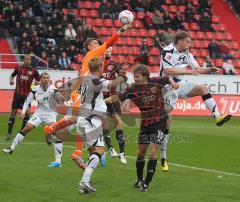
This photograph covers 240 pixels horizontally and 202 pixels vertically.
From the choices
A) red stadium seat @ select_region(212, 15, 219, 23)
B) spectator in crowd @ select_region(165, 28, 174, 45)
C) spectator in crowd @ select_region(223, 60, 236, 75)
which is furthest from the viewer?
red stadium seat @ select_region(212, 15, 219, 23)

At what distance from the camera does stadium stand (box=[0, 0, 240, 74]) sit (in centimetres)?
2908

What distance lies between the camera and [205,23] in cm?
3562

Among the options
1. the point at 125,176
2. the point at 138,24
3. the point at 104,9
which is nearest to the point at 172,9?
the point at 138,24

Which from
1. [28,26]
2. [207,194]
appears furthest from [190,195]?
[28,26]

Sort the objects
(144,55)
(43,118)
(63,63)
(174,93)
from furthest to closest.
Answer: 1. (144,55)
2. (63,63)
3. (43,118)
4. (174,93)

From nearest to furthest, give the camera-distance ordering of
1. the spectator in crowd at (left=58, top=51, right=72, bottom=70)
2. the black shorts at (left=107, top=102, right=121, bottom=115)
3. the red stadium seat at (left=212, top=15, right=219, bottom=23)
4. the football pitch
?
the football pitch
the black shorts at (left=107, top=102, right=121, bottom=115)
the spectator in crowd at (left=58, top=51, right=72, bottom=70)
the red stadium seat at (left=212, top=15, right=219, bottom=23)

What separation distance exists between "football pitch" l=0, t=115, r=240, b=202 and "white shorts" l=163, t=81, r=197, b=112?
130cm

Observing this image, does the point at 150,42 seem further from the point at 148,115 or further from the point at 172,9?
the point at 148,115

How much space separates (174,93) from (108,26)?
21685 mm

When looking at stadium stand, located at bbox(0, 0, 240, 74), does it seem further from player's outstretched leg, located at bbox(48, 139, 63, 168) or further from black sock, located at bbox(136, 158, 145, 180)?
black sock, located at bbox(136, 158, 145, 180)

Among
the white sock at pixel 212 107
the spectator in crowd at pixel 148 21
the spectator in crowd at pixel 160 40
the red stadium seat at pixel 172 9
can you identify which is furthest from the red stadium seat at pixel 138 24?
the white sock at pixel 212 107

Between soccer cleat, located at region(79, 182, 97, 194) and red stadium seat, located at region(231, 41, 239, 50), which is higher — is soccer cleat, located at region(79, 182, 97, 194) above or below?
below

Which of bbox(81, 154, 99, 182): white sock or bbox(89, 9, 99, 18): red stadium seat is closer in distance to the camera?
bbox(81, 154, 99, 182): white sock

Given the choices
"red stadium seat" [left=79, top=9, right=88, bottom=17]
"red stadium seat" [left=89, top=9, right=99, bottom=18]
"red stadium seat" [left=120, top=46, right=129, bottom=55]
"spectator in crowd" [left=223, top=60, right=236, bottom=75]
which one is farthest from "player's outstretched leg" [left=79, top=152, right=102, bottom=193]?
"red stadium seat" [left=89, top=9, right=99, bottom=18]
